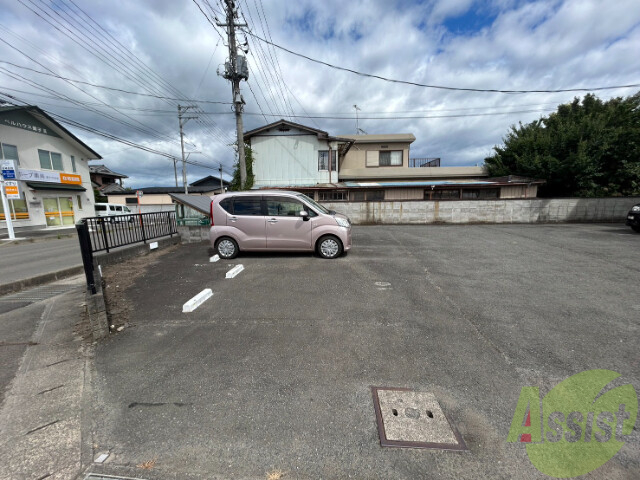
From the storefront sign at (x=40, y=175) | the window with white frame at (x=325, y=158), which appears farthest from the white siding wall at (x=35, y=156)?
the window with white frame at (x=325, y=158)

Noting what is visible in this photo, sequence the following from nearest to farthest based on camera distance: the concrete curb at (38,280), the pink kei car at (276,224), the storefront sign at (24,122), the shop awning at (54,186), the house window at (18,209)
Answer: the concrete curb at (38,280) → the pink kei car at (276,224) → the storefront sign at (24,122) → the house window at (18,209) → the shop awning at (54,186)

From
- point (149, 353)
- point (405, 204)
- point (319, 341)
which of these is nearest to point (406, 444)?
point (319, 341)

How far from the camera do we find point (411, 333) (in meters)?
3.15

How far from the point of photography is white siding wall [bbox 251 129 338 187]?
18.0 m

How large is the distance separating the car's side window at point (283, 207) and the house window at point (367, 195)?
10.8 metres

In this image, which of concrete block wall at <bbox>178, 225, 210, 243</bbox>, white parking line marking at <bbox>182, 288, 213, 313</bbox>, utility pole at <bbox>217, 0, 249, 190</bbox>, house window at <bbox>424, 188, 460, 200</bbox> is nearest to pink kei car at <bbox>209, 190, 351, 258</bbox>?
white parking line marking at <bbox>182, 288, 213, 313</bbox>

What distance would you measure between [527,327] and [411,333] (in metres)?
1.50

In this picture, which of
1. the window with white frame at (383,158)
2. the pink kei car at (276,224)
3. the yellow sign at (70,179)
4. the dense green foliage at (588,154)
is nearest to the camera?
the pink kei car at (276,224)

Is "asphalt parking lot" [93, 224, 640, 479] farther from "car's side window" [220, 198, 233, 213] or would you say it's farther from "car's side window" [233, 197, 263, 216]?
"car's side window" [220, 198, 233, 213]

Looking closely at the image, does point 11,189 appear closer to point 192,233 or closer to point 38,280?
point 192,233

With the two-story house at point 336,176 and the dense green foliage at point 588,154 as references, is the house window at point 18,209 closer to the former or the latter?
the two-story house at point 336,176

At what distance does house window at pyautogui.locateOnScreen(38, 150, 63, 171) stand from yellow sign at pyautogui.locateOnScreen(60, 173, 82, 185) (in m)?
0.91

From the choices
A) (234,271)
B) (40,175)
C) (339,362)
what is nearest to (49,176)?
(40,175)

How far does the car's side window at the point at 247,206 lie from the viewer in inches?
263
